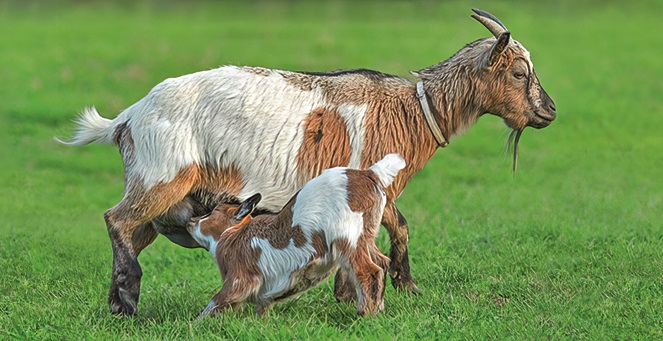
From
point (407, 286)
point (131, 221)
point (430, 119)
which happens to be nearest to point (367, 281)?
point (407, 286)

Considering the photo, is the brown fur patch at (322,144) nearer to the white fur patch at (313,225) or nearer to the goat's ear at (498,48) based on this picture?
the white fur patch at (313,225)

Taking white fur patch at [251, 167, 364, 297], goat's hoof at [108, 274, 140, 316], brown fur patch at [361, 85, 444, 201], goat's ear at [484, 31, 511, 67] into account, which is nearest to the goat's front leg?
brown fur patch at [361, 85, 444, 201]

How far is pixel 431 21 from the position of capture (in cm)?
2431

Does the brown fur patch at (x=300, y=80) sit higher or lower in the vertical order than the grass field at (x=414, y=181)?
higher

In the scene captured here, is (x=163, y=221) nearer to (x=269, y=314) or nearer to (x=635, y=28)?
(x=269, y=314)

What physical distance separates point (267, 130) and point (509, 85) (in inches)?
69.9

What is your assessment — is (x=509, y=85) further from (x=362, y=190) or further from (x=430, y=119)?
(x=362, y=190)

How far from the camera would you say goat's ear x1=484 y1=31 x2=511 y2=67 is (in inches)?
279

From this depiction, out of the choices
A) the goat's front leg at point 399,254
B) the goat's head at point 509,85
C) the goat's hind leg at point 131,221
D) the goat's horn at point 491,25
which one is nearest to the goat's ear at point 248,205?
the goat's hind leg at point 131,221

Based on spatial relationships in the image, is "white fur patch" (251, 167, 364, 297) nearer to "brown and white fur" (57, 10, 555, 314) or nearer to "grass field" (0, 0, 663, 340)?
"grass field" (0, 0, 663, 340)

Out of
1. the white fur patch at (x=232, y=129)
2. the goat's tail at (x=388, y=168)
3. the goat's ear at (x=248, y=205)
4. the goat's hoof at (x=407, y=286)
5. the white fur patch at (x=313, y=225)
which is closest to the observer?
the white fur patch at (x=313, y=225)

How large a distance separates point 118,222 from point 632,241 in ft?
14.7

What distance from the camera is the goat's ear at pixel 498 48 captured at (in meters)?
7.10

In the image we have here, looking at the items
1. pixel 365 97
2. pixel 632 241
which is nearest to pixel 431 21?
pixel 632 241
